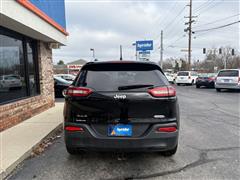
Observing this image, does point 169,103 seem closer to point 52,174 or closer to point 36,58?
point 52,174

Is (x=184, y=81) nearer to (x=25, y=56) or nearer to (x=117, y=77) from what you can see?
(x=25, y=56)

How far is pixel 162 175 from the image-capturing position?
3213 mm

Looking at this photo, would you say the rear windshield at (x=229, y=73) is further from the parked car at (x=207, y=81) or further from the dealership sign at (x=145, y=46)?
Result: the dealership sign at (x=145, y=46)

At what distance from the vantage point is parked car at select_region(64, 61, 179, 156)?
3.00 meters

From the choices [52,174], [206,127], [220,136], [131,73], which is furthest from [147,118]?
[206,127]

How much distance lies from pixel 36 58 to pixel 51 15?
1682mm

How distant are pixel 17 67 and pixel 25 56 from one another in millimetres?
627

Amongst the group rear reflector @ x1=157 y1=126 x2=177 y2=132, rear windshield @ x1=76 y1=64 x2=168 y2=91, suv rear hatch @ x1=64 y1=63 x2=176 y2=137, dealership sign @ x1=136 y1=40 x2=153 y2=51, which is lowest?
rear reflector @ x1=157 y1=126 x2=177 y2=132

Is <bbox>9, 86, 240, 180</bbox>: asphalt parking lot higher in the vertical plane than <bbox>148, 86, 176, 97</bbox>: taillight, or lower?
lower

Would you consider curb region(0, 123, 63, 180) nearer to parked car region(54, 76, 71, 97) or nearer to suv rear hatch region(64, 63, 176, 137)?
suv rear hatch region(64, 63, 176, 137)

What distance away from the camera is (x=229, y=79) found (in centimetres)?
1545

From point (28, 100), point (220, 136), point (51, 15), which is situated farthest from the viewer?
point (51, 15)

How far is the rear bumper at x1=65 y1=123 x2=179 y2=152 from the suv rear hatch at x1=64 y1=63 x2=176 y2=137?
82 millimetres

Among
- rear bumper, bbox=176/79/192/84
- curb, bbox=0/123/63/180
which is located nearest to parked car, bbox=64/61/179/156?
curb, bbox=0/123/63/180
